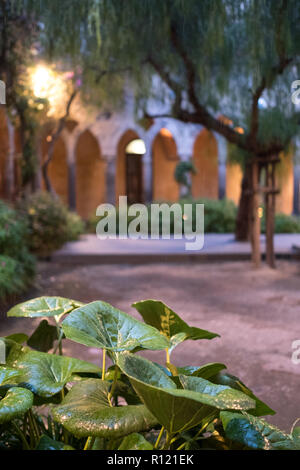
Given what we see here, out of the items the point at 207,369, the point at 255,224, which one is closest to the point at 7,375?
the point at 207,369

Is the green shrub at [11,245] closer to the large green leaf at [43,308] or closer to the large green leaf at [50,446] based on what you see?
the large green leaf at [43,308]

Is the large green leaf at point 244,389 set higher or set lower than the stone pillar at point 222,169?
lower

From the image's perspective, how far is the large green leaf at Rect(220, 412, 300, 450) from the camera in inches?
25.1

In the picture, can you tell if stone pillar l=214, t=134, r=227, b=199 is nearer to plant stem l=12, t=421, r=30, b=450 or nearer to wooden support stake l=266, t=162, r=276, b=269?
wooden support stake l=266, t=162, r=276, b=269

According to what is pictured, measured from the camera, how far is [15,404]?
2.01 ft

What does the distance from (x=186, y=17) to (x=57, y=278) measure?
113cm

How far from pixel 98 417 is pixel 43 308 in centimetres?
34

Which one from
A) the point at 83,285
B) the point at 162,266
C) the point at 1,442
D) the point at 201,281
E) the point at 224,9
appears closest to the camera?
the point at 1,442

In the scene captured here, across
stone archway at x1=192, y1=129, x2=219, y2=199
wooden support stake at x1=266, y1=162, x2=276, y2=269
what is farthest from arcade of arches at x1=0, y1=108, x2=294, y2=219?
wooden support stake at x1=266, y1=162, x2=276, y2=269

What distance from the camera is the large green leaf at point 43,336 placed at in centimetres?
97

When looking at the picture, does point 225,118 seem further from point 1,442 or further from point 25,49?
point 1,442

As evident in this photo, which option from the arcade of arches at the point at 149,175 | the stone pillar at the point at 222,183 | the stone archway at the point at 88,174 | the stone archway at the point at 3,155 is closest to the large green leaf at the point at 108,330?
the stone archway at the point at 3,155

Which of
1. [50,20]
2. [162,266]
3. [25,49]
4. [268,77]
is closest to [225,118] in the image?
[162,266]
